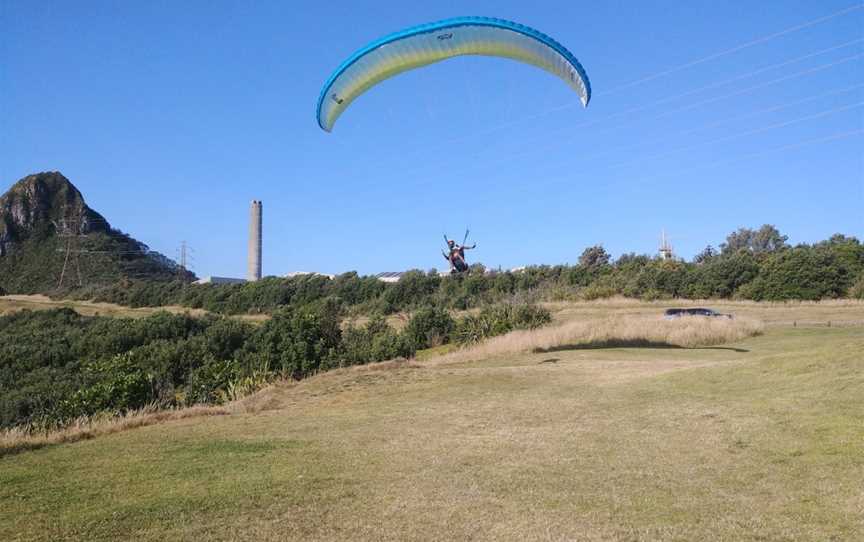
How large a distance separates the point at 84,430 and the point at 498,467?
25.6 ft

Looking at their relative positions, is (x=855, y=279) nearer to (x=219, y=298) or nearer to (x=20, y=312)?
(x=219, y=298)

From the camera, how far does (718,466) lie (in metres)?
7.91

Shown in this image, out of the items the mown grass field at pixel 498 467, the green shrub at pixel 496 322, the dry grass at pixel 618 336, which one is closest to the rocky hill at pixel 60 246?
the green shrub at pixel 496 322

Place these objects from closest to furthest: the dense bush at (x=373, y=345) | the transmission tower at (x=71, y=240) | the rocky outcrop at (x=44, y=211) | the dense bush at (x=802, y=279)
Answer: the dense bush at (x=373, y=345) < the dense bush at (x=802, y=279) < the transmission tower at (x=71, y=240) < the rocky outcrop at (x=44, y=211)

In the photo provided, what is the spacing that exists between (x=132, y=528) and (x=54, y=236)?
5059 inches

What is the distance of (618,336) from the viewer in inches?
1067

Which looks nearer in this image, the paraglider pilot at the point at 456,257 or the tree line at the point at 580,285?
the paraglider pilot at the point at 456,257

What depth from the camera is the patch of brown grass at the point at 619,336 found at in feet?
83.3

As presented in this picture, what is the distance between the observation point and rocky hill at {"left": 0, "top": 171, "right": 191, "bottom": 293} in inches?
3883

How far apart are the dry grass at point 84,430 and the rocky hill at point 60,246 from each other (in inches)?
3118

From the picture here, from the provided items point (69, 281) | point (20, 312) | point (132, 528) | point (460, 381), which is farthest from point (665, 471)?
point (69, 281)

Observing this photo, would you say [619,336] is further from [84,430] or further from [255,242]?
[255,242]

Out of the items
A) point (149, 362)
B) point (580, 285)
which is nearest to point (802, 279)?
point (580, 285)

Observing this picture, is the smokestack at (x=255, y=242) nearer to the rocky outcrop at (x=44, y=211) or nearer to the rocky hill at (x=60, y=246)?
the rocky hill at (x=60, y=246)
